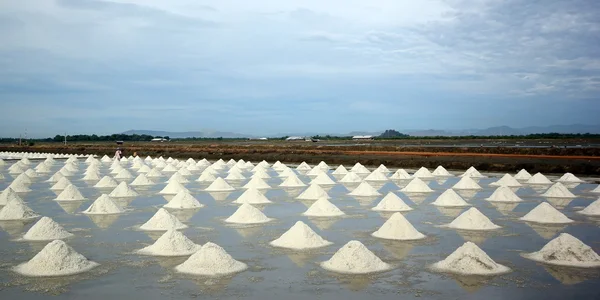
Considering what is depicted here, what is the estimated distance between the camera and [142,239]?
9117 mm

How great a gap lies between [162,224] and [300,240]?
117 inches

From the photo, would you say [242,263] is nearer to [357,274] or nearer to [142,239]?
[357,274]

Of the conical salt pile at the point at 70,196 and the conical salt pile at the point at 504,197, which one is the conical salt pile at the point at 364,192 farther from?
the conical salt pile at the point at 70,196

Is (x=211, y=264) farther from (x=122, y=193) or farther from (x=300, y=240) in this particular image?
(x=122, y=193)

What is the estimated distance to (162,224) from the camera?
10102 mm

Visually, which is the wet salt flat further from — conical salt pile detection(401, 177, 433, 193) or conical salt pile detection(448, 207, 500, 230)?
conical salt pile detection(401, 177, 433, 193)

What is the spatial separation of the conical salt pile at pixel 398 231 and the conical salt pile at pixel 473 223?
1137 millimetres

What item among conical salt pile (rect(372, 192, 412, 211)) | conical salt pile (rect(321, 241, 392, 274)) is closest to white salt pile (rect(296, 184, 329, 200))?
conical salt pile (rect(372, 192, 412, 211))

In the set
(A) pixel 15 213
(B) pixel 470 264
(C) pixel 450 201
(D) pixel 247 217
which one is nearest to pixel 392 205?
(C) pixel 450 201

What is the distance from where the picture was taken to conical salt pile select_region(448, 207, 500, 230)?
32.6ft

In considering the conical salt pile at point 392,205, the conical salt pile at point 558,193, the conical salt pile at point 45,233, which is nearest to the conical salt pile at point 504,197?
the conical salt pile at point 558,193

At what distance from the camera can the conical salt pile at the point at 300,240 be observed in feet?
27.7

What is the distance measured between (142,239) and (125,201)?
5.44m

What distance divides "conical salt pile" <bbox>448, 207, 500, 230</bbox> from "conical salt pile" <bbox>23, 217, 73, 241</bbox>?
6.79 m
